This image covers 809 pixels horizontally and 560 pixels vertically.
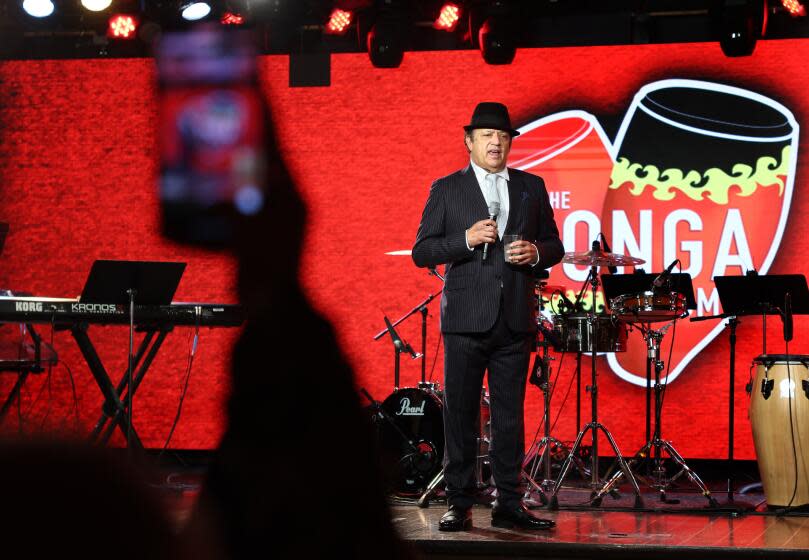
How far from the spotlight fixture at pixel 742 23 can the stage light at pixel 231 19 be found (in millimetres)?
3132

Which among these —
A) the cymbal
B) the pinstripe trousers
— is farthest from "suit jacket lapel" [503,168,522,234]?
the cymbal

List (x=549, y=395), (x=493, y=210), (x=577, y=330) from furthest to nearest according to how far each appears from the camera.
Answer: (x=577, y=330) < (x=549, y=395) < (x=493, y=210)

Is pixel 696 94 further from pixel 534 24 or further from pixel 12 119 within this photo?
pixel 12 119

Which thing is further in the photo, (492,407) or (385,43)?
(385,43)

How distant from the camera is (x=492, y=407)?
414 centimetres

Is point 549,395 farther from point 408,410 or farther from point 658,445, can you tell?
point 408,410

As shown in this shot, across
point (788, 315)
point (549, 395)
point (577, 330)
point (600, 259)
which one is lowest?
point (549, 395)

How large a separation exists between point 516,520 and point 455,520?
10.2 inches

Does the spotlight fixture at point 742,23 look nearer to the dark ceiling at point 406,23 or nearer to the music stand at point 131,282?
the dark ceiling at point 406,23

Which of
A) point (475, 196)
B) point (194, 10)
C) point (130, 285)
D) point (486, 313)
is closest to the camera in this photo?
point (486, 313)

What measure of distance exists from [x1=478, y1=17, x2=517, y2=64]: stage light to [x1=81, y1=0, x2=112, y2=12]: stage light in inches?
97.0

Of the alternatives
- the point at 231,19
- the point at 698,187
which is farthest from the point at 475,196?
the point at 698,187

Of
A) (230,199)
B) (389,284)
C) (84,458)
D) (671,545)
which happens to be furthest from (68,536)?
(389,284)

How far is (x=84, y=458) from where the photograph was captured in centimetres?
35
